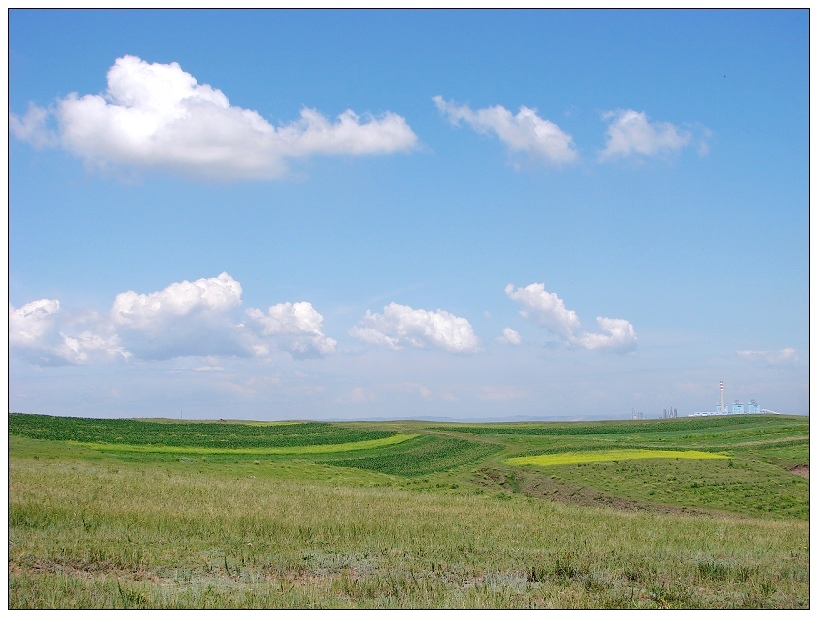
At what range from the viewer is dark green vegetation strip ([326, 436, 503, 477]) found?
51812mm

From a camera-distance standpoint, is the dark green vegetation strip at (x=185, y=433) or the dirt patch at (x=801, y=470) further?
the dark green vegetation strip at (x=185, y=433)

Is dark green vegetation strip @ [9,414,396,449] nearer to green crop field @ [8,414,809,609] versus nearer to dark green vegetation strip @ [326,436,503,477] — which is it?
green crop field @ [8,414,809,609]

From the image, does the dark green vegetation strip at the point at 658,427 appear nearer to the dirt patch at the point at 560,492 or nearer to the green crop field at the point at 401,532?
the green crop field at the point at 401,532

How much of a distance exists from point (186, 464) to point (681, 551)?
3220 centimetres

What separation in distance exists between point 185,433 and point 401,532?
53014 millimetres

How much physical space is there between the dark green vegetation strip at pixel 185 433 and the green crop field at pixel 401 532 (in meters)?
6.07

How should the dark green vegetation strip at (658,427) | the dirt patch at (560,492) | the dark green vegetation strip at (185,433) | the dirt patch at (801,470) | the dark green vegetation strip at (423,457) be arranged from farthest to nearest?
the dark green vegetation strip at (658,427) → the dark green vegetation strip at (185,433) → the dark green vegetation strip at (423,457) → the dirt patch at (801,470) → the dirt patch at (560,492)

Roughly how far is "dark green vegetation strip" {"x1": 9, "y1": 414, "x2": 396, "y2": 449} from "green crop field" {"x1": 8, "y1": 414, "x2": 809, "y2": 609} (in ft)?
19.9

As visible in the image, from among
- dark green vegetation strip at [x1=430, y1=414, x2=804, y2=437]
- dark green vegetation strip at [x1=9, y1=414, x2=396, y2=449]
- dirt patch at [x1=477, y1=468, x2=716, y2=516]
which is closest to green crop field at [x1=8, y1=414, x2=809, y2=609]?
dirt patch at [x1=477, y1=468, x2=716, y2=516]

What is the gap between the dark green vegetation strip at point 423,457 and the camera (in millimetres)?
51812

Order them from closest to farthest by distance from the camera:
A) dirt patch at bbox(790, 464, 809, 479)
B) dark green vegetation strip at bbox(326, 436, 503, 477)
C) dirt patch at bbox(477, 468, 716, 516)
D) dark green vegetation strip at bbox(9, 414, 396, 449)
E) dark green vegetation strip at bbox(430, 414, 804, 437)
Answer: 1. dirt patch at bbox(477, 468, 716, 516)
2. dirt patch at bbox(790, 464, 809, 479)
3. dark green vegetation strip at bbox(326, 436, 503, 477)
4. dark green vegetation strip at bbox(9, 414, 396, 449)
5. dark green vegetation strip at bbox(430, 414, 804, 437)

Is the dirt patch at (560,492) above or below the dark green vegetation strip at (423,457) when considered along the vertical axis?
above

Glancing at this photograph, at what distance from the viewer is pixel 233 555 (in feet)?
53.3

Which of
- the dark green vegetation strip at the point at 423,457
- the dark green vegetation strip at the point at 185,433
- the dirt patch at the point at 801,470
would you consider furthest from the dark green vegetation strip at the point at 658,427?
the dirt patch at the point at 801,470
